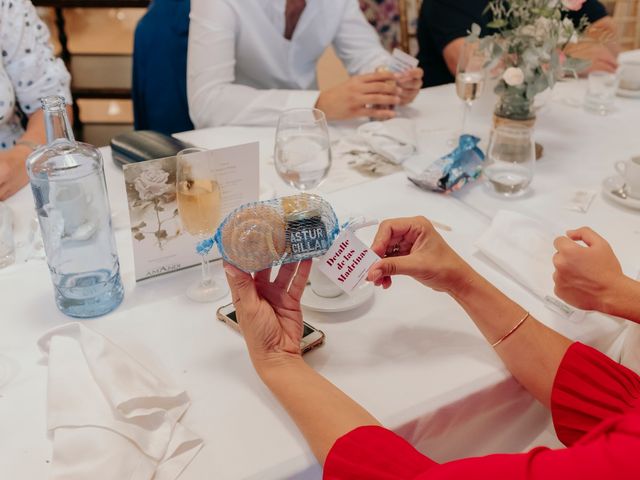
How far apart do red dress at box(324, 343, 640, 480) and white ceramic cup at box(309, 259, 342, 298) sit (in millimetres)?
282

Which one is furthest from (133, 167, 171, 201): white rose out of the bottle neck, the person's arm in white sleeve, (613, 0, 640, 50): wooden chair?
(613, 0, 640, 50): wooden chair

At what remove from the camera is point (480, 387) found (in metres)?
0.78

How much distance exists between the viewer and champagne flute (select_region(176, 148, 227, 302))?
87 centimetres

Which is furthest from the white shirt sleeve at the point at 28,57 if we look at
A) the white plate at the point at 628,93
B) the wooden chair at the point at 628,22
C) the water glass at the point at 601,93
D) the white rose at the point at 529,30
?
the wooden chair at the point at 628,22

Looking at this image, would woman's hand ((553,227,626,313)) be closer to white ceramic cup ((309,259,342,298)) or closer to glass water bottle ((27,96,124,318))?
white ceramic cup ((309,259,342,298))

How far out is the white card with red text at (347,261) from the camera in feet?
2.43

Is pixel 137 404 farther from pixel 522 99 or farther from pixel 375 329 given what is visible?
pixel 522 99

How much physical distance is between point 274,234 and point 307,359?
7.2 inches

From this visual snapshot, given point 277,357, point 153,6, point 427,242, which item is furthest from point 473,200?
point 153,6

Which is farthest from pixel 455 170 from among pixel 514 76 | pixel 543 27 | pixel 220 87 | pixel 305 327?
pixel 220 87

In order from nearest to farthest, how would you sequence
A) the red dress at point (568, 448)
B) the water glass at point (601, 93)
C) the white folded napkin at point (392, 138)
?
the red dress at point (568, 448)
the white folded napkin at point (392, 138)
the water glass at point (601, 93)

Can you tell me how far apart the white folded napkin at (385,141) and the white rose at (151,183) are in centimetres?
62

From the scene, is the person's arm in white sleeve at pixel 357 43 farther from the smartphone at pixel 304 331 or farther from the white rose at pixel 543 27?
the smartphone at pixel 304 331

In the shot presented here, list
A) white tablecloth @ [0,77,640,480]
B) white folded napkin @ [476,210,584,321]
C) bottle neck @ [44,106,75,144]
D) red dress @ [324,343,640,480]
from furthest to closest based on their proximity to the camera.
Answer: white folded napkin @ [476,210,584,321] < bottle neck @ [44,106,75,144] < white tablecloth @ [0,77,640,480] < red dress @ [324,343,640,480]
